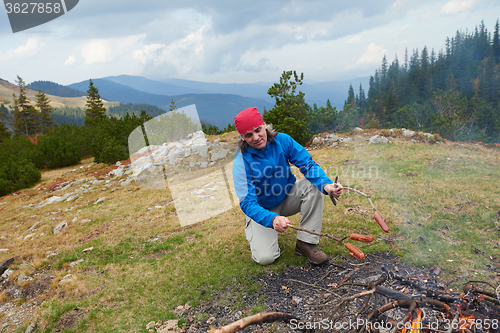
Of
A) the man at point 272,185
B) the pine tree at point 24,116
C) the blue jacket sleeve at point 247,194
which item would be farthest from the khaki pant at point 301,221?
the pine tree at point 24,116

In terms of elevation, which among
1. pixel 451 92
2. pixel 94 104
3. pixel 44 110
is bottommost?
pixel 451 92

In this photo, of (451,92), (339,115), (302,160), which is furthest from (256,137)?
(451,92)

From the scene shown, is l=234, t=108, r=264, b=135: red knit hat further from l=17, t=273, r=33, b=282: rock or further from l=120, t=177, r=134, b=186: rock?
l=120, t=177, r=134, b=186: rock

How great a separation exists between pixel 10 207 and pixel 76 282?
39.7ft

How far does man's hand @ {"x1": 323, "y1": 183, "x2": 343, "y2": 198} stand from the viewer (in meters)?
3.17

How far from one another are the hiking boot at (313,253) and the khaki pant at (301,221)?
0.31 feet

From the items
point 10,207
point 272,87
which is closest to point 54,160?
point 10,207

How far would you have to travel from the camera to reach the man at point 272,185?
3328mm

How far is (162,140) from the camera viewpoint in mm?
17438

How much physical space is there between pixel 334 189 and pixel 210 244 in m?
2.84

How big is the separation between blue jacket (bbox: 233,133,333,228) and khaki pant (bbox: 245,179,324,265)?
0.13 m

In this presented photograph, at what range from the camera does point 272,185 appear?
3.70m

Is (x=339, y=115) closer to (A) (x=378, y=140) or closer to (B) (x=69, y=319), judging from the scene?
(A) (x=378, y=140)

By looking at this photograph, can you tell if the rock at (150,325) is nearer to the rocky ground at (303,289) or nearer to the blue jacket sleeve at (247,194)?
the rocky ground at (303,289)
